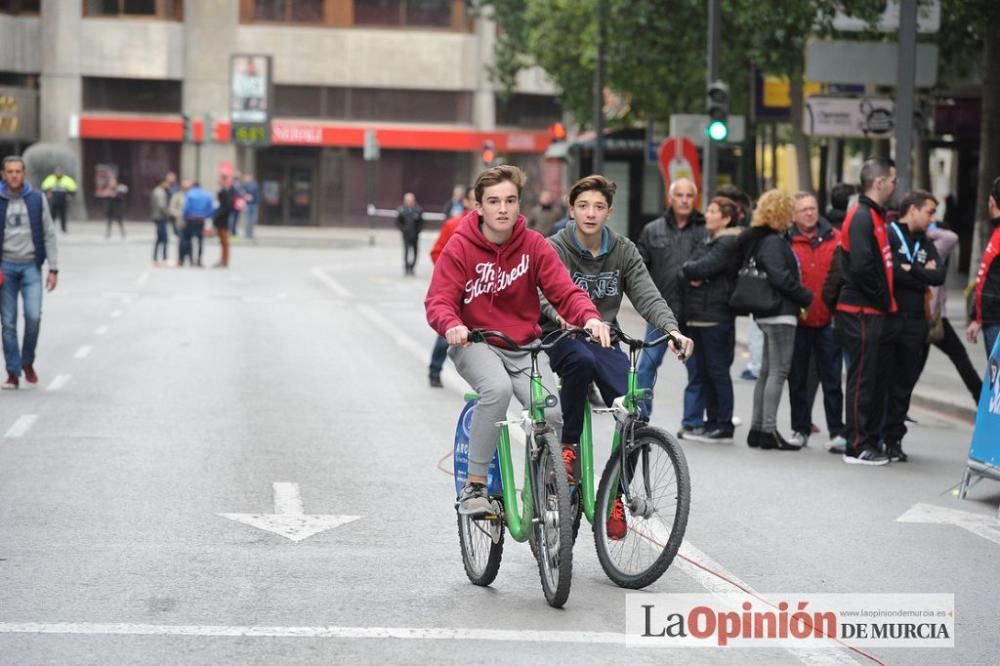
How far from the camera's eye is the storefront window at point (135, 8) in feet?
208

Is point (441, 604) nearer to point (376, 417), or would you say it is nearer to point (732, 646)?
point (732, 646)

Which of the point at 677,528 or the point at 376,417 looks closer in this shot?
the point at 677,528

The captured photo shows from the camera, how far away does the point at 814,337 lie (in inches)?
505

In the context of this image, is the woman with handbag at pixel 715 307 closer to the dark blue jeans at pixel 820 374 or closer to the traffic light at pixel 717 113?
the dark blue jeans at pixel 820 374

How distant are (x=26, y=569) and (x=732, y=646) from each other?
9.93 ft

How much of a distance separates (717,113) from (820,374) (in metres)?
11.1

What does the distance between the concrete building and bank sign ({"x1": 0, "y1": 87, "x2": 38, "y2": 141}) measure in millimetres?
66

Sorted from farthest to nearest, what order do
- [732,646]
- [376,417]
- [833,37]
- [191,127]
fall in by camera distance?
[191,127]
[833,37]
[376,417]
[732,646]

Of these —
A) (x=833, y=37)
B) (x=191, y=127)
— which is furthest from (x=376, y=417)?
(x=191, y=127)

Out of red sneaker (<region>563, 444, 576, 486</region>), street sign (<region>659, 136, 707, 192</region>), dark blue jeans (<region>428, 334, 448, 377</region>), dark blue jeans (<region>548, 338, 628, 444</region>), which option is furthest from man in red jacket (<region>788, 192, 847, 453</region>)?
Answer: street sign (<region>659, 136, 707, 192</region>)

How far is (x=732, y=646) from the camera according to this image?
6.53 m

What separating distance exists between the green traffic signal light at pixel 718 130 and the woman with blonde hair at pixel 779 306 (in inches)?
439

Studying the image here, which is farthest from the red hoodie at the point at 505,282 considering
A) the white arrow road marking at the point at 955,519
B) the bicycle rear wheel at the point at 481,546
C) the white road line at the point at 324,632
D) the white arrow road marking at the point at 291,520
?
the white arrow road marking at the point at 955,519

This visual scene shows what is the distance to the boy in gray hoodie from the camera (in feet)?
25.1
